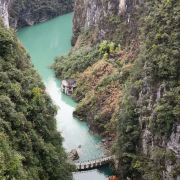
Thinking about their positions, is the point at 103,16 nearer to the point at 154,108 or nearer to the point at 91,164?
the point at 91,164

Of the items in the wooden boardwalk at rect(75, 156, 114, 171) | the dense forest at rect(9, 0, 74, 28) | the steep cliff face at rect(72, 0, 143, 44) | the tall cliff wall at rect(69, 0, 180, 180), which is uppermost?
the dense forest at rect(9, 0, 74, 28)

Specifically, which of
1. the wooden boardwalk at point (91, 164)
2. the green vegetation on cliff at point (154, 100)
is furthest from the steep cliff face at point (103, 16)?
the wooden boardwalk at point (91, 164)

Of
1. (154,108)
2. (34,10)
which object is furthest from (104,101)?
(34,10)

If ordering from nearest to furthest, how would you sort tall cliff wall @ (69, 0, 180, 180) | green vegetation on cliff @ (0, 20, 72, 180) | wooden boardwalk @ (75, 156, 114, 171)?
green vegetation on cliff @ (0, 20, 72, 180) → tall cliff wall @ (69, 0, 180, 180) → wooden boardwalk @ (75, 156, 114, 171)

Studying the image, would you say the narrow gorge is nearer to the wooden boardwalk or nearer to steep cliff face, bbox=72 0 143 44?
steep cliff face, bbox=72 0 143 44

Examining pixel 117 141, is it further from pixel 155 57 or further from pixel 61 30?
pixel 61 30

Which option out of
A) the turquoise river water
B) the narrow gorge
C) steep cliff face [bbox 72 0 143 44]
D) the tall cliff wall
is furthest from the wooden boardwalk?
steep cliff face [bbox 72 0 143 44]

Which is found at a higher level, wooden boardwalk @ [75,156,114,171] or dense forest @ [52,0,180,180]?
dense forest @ [52,0,180,180]
